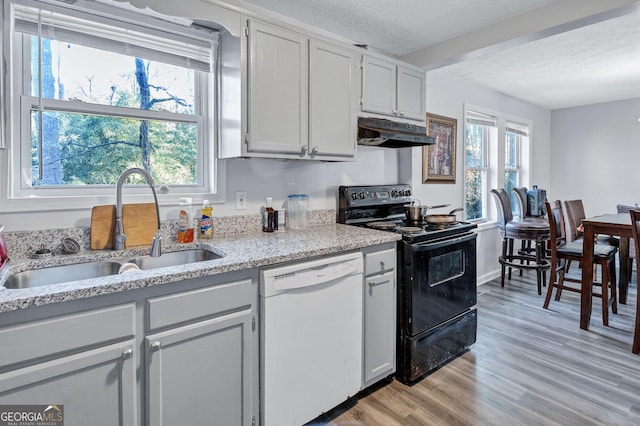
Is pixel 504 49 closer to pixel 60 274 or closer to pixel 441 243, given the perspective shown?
pixel 441 243

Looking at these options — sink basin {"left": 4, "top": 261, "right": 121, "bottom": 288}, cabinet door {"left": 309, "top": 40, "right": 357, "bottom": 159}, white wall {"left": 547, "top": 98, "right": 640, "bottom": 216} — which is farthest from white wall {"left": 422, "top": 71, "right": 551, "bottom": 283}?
sink basin {"left": 4, "top": 261, "right": 121, "bottom": 288}

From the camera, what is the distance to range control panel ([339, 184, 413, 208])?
8.49 feet

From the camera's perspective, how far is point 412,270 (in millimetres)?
2064

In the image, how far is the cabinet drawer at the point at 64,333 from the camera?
1013 millimetres

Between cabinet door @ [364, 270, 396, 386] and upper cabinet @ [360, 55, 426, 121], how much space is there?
1.19 m

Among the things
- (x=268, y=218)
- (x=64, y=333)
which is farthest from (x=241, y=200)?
(x=64, y=333)

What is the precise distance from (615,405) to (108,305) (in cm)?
258

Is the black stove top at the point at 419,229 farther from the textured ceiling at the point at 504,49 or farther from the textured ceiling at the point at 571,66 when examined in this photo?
the textured ceiling at the point at 571,66

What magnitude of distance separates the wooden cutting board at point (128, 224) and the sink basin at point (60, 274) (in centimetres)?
14

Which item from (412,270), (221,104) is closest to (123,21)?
(221,104)

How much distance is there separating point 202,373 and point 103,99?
148 centimetres

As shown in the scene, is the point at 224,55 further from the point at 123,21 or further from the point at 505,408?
the point at 505,408

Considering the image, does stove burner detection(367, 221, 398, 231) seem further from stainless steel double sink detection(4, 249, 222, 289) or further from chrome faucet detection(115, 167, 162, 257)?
chrome faucet detection(115, 167, 162, 257)

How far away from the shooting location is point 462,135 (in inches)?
149
